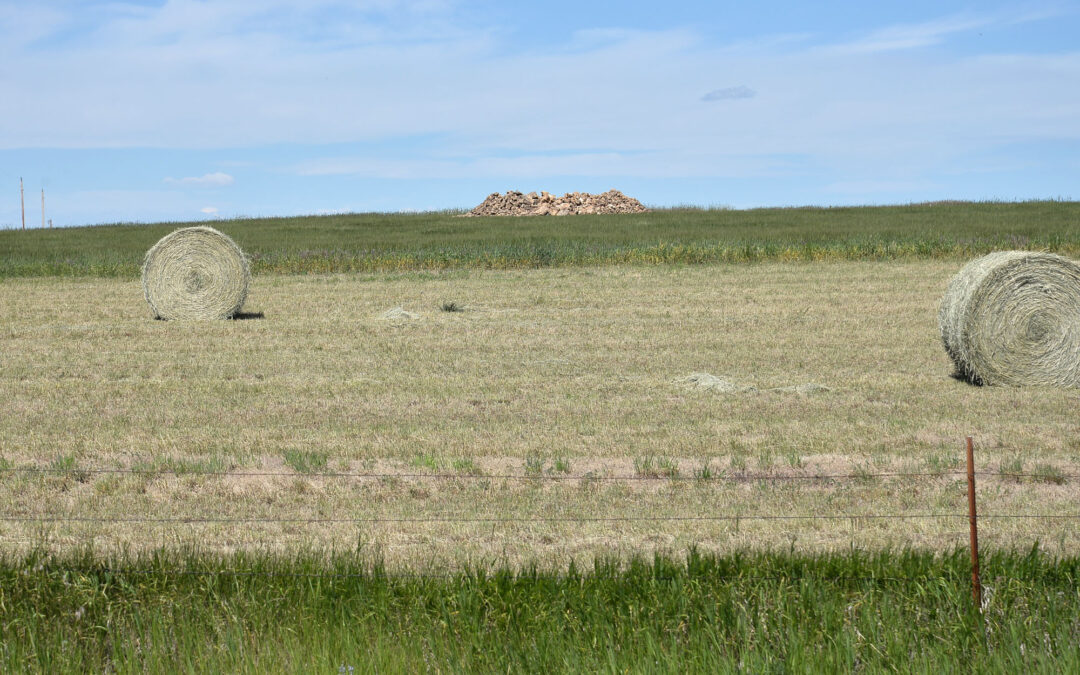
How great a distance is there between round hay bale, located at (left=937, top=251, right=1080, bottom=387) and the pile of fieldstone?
52225 mm

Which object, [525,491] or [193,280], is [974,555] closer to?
[525,491]

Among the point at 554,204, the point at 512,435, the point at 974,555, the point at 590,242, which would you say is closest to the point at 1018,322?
the point at 512,435

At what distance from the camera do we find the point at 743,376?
14.9m

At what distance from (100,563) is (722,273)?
982 inches

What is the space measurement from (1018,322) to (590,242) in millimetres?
23217

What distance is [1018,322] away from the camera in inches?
588

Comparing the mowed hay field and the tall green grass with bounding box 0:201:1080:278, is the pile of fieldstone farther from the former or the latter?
the mowed hay field

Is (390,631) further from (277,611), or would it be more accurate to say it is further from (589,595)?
(589,595)

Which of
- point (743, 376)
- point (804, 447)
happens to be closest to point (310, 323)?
point (743, 376)

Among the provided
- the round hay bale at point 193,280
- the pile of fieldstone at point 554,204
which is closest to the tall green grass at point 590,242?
the round hay bale at point 193,280

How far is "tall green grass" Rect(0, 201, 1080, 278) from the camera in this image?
33438mm

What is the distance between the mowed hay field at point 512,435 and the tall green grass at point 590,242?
1161 centimetres

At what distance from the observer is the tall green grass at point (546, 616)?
5.14 m

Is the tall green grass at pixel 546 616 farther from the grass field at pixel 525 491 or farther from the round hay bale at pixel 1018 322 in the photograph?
the round hay bale at pixel 1018 322
